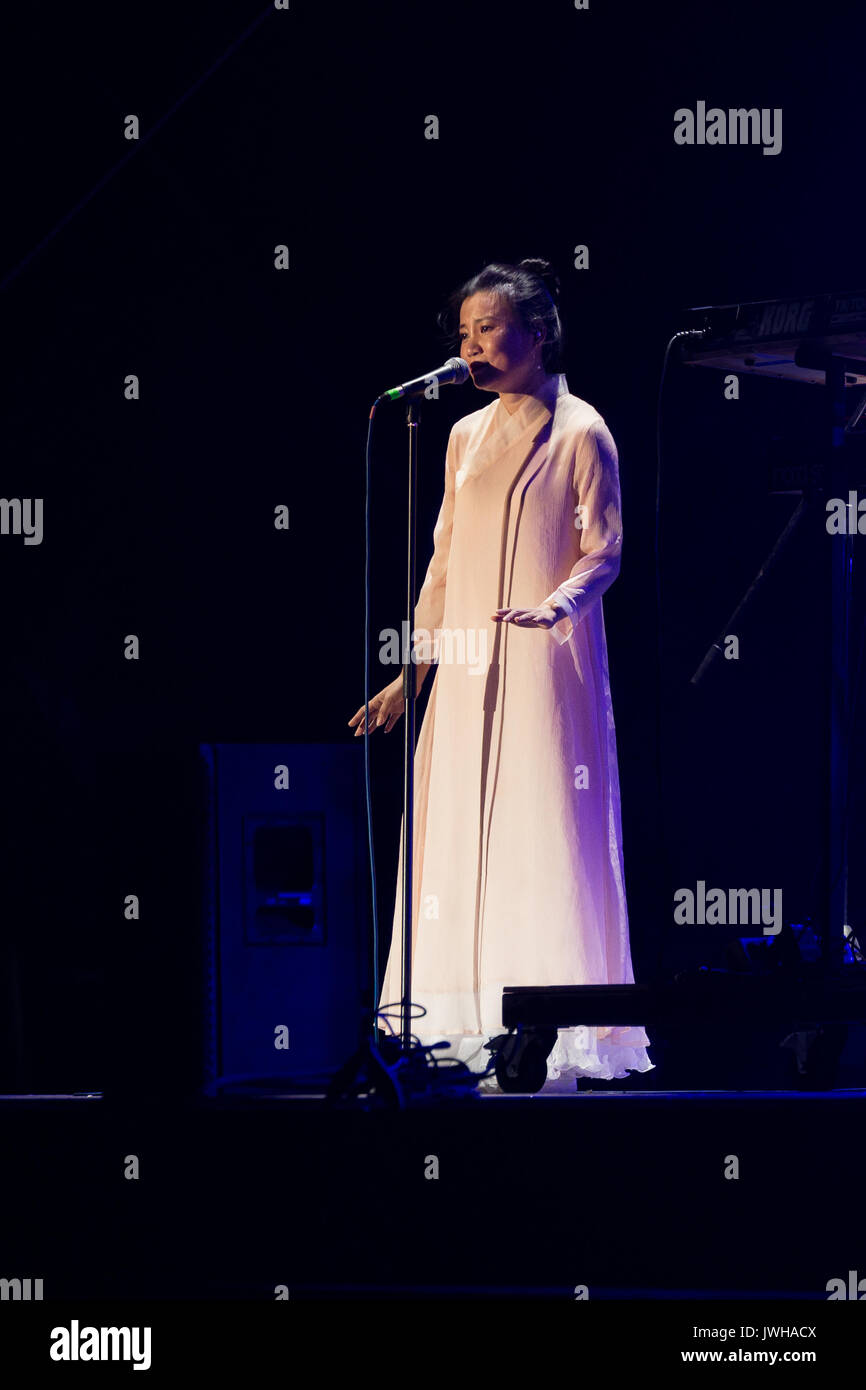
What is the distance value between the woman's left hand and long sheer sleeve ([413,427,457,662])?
1.43ft

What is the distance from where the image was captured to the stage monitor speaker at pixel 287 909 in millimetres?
3135

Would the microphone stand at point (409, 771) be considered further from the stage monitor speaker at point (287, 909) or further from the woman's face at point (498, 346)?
the woman's face at point (498, 346)

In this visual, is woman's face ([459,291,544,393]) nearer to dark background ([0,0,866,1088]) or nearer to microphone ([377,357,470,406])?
dark background ([0,0,866,1088])

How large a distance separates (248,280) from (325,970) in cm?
181

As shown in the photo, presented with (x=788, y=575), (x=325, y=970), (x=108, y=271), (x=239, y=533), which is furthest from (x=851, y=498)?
(x=108, y=271)

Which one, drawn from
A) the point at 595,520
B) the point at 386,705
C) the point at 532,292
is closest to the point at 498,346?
the point at 532,292

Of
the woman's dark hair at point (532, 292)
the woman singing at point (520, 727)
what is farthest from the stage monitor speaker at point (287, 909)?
the woman's dark hair at point (532, 292)

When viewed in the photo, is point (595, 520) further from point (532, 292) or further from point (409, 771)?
point (409, 771)

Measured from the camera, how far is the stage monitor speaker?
3.13 meters

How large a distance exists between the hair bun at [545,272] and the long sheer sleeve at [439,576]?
1.18 feet

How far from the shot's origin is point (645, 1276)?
2709mm

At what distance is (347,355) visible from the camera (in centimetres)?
425

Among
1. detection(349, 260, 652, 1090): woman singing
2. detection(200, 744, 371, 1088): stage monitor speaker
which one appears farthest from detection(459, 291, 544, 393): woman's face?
detection(200, 744, 371, 1088): stage monitor speaker
